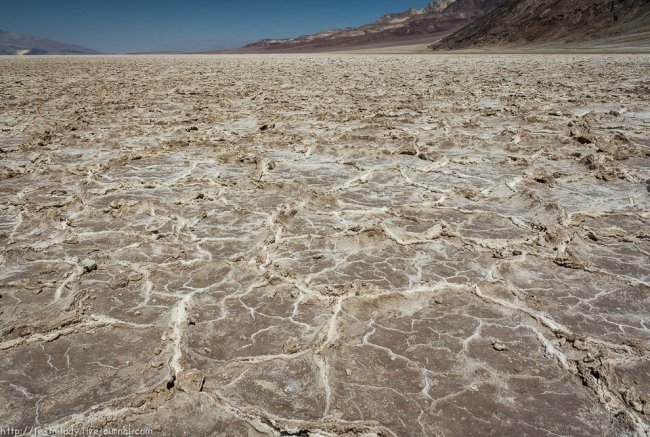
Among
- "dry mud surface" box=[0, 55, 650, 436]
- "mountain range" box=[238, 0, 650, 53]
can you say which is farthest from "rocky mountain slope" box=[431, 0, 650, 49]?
"dry mud surface" box=[0, 55, 650, 436]

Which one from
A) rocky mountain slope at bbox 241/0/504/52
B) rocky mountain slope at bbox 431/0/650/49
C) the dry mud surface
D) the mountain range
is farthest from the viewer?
rocky mountain slope at bbox 241/0/504/52

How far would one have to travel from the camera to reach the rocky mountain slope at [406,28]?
7300 cm

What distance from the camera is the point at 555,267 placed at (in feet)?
Answer: 8.27

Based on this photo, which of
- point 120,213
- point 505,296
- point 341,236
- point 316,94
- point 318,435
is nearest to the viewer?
point 318,435

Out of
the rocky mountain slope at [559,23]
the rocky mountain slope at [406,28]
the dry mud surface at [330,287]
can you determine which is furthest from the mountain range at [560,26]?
the dry mud surface at [330,287]

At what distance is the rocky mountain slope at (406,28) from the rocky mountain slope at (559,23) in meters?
24.8

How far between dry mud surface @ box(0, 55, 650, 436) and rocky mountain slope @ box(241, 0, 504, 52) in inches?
2730

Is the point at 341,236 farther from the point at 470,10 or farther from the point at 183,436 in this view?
the point at 470,10

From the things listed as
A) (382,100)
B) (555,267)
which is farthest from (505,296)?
(382,100)

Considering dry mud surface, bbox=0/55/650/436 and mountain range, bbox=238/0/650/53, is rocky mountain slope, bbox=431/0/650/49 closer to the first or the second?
mountain range, bbox=238/0/650/53

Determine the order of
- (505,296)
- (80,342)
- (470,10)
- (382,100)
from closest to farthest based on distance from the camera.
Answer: (80,342), (505,296), (382,100), (470,10)

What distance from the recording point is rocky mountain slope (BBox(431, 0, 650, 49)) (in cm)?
3092

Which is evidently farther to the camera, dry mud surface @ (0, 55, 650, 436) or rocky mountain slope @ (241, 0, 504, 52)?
rocky mountain slope @ (241, 0, 504, 52)

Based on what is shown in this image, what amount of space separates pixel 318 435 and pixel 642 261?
2.31 meters
